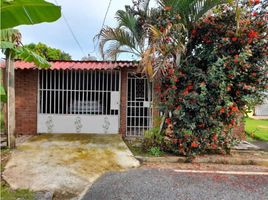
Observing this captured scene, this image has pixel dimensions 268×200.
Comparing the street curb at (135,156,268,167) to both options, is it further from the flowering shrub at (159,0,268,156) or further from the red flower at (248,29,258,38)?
the red flower at (248,29,258,38)

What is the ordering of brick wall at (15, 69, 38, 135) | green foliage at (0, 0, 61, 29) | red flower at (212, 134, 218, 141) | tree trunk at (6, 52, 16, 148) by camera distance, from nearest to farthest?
green foliage at (0, 0, 61, 29) → red flower at (212, 134, 218, 141) → tree trunk at (6, 52, 16, 148) → brick wall at (15, 69, 38, 135)

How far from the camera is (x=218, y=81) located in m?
8.02

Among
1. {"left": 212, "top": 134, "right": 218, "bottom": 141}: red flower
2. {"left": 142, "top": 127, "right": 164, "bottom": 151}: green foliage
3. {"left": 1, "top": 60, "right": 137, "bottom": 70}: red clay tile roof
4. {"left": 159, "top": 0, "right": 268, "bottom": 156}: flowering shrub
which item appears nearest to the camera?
{"left": 159, "top": 0, "right": 268, "bottom": 156}: flowering shrub

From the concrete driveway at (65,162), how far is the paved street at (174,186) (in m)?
0.47

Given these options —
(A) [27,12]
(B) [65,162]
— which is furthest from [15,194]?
(A) [27,12]

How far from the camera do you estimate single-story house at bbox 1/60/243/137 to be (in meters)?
11.4

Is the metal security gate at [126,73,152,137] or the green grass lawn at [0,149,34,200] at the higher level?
the metal security gate at [126,73,152,137]

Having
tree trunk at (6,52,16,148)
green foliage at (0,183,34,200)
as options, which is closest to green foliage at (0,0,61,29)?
green foliage at (0,183,34,200)

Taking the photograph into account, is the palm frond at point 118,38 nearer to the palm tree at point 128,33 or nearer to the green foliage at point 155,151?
the palm tree at point 128,33

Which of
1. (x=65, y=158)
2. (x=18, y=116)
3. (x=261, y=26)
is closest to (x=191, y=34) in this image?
(x=261, y=26)

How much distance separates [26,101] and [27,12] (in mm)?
8934

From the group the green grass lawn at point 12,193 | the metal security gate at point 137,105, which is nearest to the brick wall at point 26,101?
the metal security gate at point 137,105

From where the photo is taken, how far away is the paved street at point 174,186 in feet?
17.6

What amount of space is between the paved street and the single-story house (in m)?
4.69
